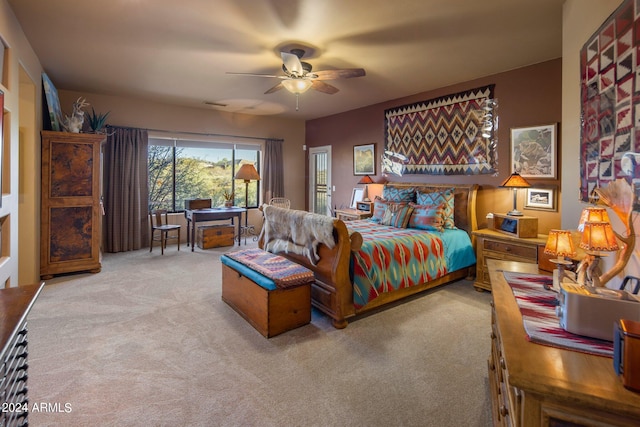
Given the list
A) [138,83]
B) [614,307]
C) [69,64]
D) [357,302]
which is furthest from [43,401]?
[138,83]

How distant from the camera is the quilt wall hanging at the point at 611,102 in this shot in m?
1.38

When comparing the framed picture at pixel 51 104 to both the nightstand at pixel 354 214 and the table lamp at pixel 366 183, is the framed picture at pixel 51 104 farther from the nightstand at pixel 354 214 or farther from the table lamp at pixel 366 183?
the table lamp at pixel 366 183

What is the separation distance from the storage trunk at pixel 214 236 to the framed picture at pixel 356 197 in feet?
7.92

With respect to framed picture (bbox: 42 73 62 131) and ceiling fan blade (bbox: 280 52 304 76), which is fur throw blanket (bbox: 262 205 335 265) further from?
framed picture (bbox: 42 73 62 131)

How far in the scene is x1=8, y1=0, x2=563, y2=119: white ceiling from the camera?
2693mm

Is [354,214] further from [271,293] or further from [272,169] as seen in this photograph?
[271,293]

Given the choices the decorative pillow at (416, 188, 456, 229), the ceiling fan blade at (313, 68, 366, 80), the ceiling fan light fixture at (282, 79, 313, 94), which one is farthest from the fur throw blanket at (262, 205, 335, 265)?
the decorative pillow at (416, 188, 456, 229)

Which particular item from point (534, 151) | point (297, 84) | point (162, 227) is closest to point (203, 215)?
point (162, 227)

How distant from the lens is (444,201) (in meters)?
4.30

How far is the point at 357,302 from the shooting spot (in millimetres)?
2980

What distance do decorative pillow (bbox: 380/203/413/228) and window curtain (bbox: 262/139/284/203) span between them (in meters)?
3.50

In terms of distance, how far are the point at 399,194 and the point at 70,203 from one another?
14.9 ft

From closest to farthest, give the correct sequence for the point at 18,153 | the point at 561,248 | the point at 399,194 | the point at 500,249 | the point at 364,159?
the point at 561,248, the point at 18,153, the point at 500,249, the point at 399,194, the point at 364,159

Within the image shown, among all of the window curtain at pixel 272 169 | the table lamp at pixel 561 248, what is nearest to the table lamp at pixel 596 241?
the table lamp at pixel 561 248
